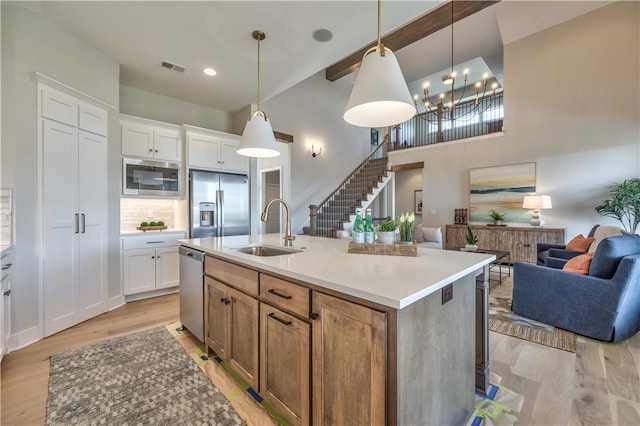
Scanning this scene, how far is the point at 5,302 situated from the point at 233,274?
6.79ft

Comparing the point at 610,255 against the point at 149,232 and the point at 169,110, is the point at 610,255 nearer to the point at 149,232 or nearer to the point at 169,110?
the point at 149,232

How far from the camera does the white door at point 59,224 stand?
2631mm

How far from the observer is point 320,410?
4.11ft

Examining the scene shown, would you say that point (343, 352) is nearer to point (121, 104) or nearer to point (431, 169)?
point (121, 104)

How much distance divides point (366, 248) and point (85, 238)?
316 cm

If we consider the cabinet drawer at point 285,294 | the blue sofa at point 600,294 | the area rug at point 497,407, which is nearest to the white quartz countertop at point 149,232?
the cabinet drawer at point 285,294

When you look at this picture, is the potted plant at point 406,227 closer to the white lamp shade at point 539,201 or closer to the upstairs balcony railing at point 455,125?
the white lamp shade at point 539,201

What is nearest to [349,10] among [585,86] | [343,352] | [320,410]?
[343,352]

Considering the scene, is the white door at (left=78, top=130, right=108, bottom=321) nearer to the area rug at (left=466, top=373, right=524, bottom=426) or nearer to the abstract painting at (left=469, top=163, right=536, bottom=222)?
the area rug at (left=466, top=373, right=524, bottom=426)

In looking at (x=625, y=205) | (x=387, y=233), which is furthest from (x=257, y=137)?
(x=625, y=205)

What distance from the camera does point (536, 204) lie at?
16.8 ft

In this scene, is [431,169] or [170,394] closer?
[170,394]

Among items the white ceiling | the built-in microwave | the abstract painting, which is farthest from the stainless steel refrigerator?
the abstract painting

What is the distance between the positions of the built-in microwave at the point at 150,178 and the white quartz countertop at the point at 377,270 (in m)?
2.53
